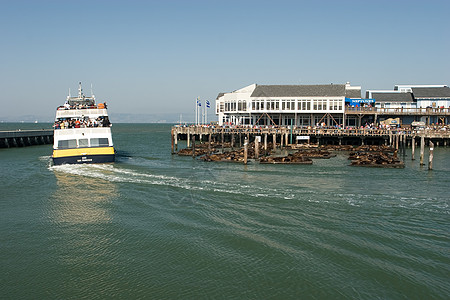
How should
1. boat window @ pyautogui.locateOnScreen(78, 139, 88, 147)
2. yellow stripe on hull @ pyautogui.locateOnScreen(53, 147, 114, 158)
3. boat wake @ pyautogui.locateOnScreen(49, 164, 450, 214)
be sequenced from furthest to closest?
1. boat window @ pyautogui.locateOnScreen(78, 139, 88, 147)
2. yellow stripe on hull @ pyautogui.locateOnScreen(53, 147, 114, 158)
3. boat wake @ pyautogui.locateOnScreen(49, 164, 450, 214)

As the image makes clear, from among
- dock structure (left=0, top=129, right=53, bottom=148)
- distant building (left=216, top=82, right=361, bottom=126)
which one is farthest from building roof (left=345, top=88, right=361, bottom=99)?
dock structure (left=0, top=129, right=53, bottom=148)

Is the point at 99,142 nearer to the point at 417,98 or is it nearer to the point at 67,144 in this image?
the point at 67,144

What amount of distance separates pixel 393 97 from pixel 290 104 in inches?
822

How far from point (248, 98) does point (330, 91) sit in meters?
13.4

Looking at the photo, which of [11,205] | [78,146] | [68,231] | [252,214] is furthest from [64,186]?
[252,214]

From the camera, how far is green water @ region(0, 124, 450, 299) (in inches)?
522

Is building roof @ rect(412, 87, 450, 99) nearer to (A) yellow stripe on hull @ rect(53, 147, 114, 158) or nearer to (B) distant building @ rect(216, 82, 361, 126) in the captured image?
(B) distant building @ rect(216, 82, 361, 126)

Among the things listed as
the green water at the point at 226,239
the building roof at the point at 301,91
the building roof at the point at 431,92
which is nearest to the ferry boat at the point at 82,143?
the green water at the point at 226,239

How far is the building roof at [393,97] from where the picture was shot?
7069 centimetres

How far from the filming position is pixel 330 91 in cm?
6456

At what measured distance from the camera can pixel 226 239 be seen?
17.1 meters

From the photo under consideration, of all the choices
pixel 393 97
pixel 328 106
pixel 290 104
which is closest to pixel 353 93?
pixel 393 97

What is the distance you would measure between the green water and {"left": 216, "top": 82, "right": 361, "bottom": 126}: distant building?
34813 millimetres

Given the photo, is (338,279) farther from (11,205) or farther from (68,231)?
(11,205)
